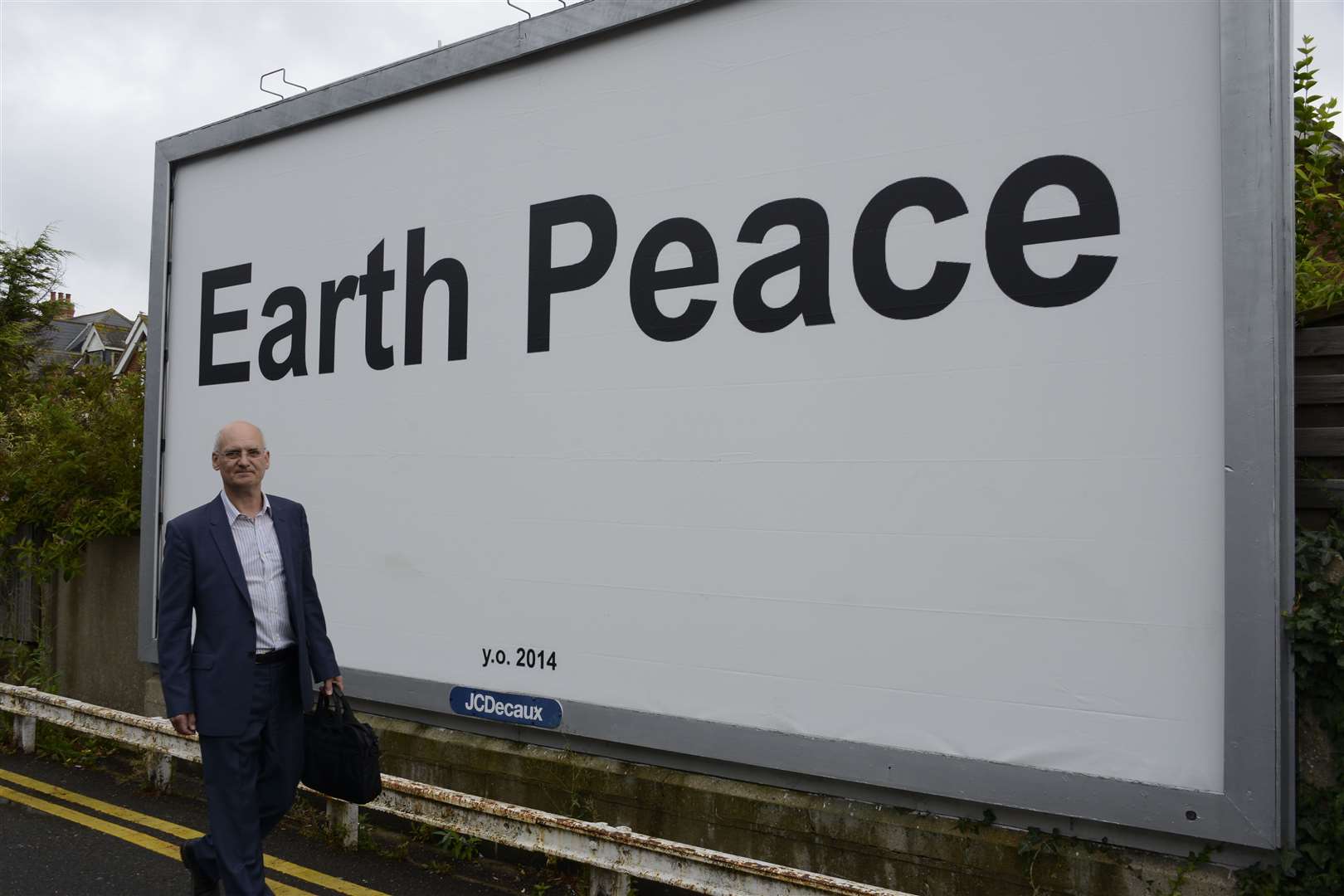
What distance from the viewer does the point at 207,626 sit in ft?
14.1

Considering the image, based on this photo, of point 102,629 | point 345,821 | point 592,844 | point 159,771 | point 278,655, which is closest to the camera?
point 278,655

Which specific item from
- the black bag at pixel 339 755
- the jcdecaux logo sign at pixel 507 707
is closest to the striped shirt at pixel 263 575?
the black bag at pixel 339 755

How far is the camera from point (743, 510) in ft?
16.4

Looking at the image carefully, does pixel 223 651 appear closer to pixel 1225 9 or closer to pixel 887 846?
pixel 887 846

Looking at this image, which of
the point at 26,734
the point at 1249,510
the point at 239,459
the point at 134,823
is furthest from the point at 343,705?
the point at 26,734

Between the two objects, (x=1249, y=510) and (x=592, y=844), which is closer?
(x=1249, y=510)

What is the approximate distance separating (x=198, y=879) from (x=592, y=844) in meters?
1.57

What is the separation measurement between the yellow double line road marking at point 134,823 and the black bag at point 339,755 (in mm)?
859

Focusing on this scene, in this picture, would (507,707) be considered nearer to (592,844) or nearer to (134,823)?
(592,844)

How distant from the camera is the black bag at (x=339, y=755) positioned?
4500 millimetres

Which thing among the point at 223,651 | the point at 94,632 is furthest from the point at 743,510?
the point at 94,632

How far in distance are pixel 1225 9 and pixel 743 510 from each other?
2620mm

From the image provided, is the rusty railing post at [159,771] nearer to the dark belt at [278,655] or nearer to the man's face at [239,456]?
the dark belt at [278,655]

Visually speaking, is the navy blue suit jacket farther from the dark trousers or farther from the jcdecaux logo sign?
the jcdecaux logo sign
